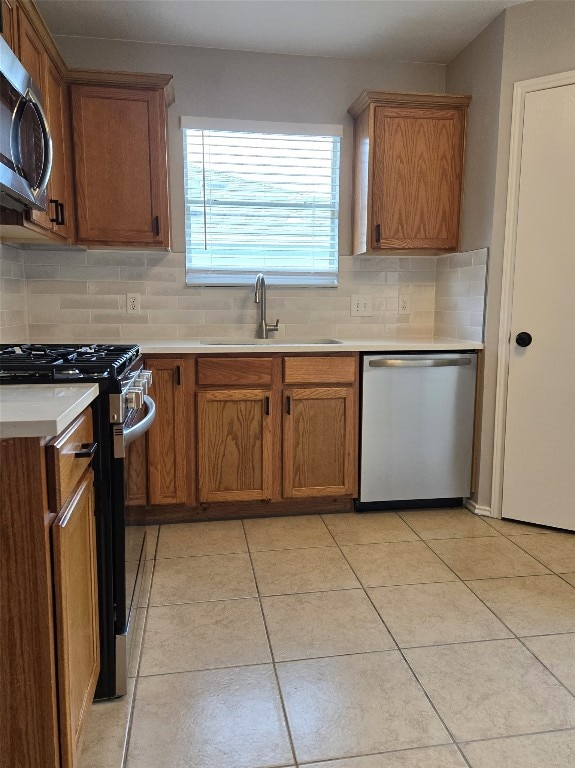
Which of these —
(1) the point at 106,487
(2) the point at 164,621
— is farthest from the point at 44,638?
(2) the point at 164,621

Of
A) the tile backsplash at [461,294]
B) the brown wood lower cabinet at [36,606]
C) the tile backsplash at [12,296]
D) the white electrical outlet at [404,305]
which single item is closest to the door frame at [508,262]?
the tile backsplash at [461,294]

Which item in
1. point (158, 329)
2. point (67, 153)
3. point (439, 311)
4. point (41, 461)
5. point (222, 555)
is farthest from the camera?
point (439, 311)

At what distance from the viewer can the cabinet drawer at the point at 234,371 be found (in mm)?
2658

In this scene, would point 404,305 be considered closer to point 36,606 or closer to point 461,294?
point 461,294

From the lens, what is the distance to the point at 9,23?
192cm

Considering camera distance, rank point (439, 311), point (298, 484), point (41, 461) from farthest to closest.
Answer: point (439, 311) < point (298, 484) < point (41, 461)

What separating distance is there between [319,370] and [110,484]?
1466 millimetres

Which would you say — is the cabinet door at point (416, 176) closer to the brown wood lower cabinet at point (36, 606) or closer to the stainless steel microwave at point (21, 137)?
the stainless steel microwave at point (21, 137)

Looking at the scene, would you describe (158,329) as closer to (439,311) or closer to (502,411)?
(439,311)

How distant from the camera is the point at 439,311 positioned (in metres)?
3.34

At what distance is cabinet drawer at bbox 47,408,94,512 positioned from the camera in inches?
41.5

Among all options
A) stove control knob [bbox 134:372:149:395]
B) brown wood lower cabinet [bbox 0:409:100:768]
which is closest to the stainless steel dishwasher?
stove control knob [bbox 134:372:149:395]

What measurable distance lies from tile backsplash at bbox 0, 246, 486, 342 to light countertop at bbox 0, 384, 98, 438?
62.0 inches

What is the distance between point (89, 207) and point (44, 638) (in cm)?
220
